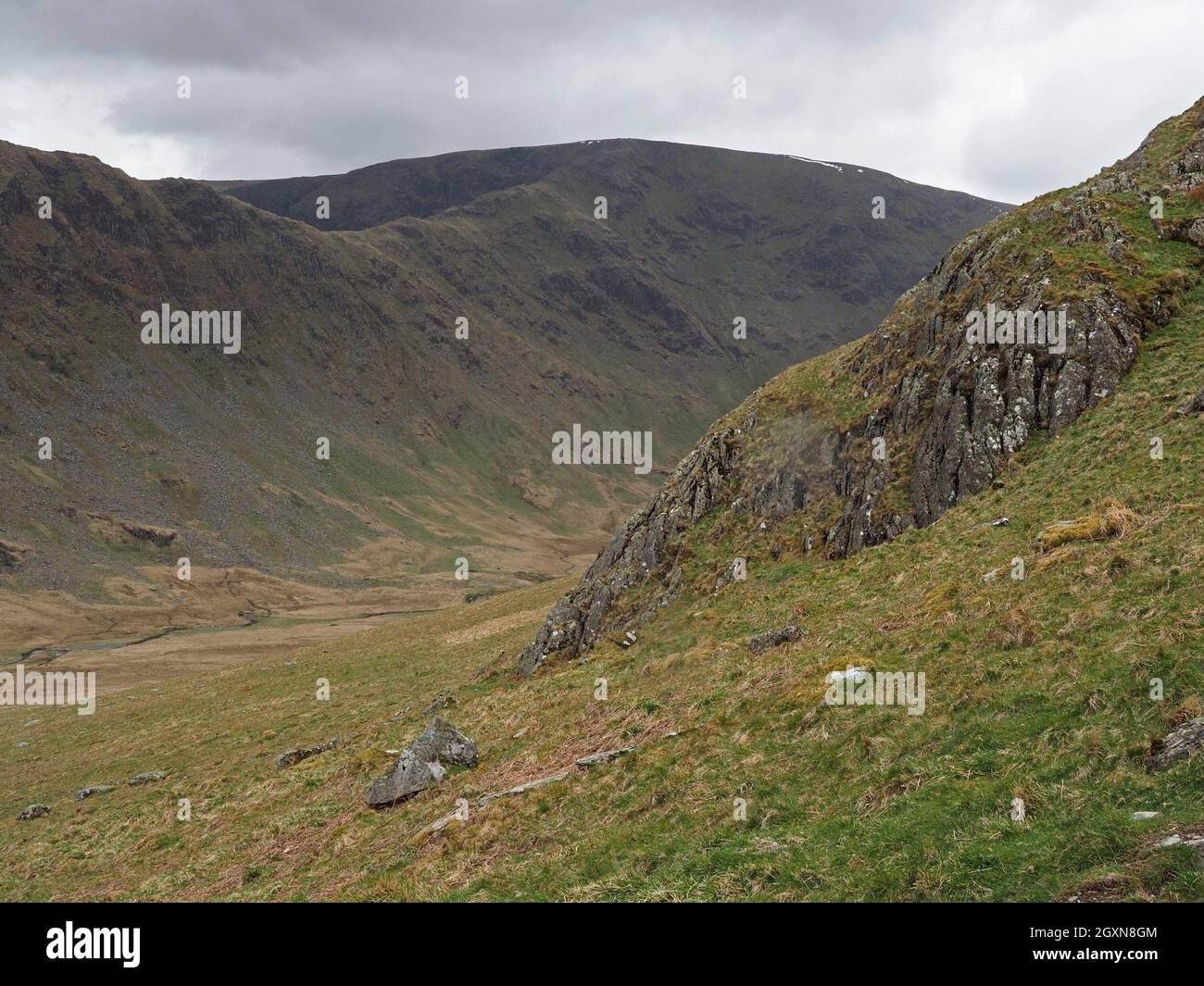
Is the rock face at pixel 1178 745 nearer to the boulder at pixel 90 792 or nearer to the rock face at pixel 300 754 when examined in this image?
the rock face at pixel 300 754

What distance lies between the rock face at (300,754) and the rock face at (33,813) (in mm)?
11046

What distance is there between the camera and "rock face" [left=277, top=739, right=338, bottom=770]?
3418 cm

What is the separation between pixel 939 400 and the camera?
33.0 meters

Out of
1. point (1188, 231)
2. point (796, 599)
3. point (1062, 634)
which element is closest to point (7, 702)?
point (796, 599)

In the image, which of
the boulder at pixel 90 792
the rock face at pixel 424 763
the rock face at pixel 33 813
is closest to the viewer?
the rock face at pixel 424 763

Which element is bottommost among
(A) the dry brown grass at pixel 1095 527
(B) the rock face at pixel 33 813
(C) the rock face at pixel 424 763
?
(B) the rock face at pixel 33 813

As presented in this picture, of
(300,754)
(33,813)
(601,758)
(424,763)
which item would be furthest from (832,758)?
(33,813)

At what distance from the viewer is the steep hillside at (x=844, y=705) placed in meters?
11.3

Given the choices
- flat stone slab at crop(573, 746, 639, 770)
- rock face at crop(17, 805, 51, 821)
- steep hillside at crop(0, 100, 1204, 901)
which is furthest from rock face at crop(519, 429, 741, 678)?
rock face at crop(17, 805, 51, 821)

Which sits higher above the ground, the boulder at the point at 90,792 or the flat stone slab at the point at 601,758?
the flat stone slab at the point at 601,758

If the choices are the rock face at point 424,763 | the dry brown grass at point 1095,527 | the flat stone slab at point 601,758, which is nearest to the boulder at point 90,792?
the rock face at point 424,763

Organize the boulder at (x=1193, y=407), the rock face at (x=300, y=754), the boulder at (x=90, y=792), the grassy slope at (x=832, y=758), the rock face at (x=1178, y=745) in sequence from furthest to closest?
the boulder at (x=90, y=792)
the rock face at (x=300, y=754)
the boulder at (x=1193, y=407)
the grassy slope at (x=832, y=758)
the rock face at (x=1178, y=745)

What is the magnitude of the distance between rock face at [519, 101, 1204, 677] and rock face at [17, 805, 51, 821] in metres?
23.0
